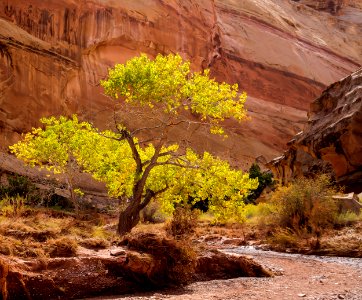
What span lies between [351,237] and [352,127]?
30.3ft

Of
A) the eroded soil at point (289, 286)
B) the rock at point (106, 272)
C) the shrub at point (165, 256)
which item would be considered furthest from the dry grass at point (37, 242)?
the eroded soil at point (289, 286)

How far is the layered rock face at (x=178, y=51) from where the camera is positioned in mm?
33125

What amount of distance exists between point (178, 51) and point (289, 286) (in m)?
37.3

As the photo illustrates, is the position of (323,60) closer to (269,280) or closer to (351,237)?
(351,237)

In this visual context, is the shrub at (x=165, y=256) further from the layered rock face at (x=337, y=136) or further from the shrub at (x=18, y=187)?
the shrub at (x=18, y=187)

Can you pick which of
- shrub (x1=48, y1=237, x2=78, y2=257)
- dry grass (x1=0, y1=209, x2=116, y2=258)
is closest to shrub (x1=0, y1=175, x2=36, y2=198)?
dry grass (x1=0, y1=209, x2=116, y2=258)

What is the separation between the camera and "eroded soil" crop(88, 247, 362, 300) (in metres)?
6.99

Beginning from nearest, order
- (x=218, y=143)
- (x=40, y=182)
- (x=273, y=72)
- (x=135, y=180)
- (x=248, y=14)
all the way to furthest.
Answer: (x=135, y=180), (x=40, y=182), (x=218, y=143), (x=273, y=72), (x=248, y=14)

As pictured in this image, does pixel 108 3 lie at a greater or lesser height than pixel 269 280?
greater

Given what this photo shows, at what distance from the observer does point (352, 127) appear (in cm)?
2245

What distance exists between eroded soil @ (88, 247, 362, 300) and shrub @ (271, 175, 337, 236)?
4.68m

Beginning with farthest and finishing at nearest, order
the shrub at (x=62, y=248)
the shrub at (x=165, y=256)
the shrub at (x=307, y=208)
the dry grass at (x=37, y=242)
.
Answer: the shrub at (x=307, y=208) → the shrub at (x=165, y=256) → the shrub at (x=62, y=248) → the dry grass at (x=37, y=242)

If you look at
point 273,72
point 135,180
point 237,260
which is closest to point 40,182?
point 135,180

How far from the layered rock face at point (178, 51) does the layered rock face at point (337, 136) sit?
8.97 metres
